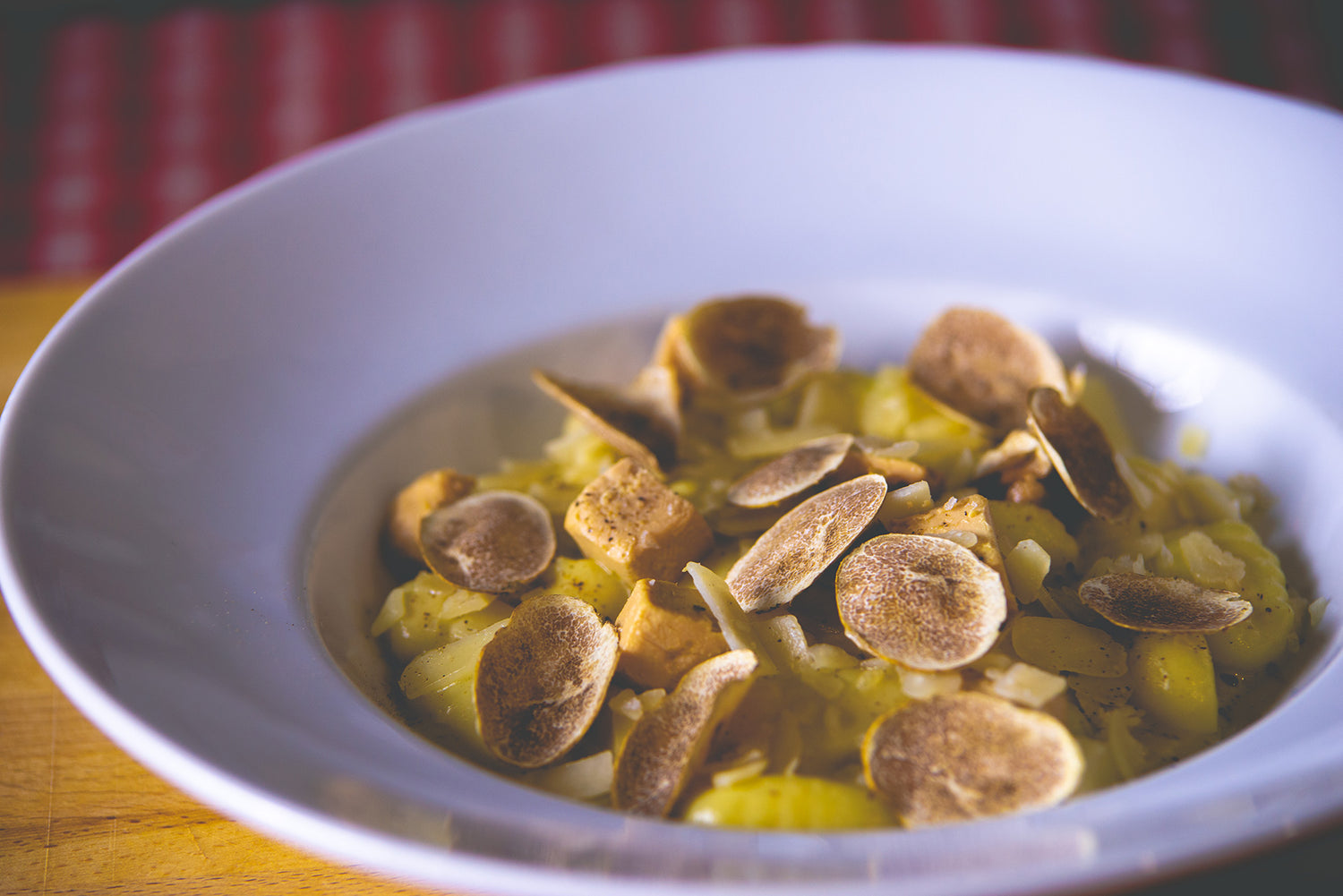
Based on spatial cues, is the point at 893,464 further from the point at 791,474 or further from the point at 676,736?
the point at 676,736

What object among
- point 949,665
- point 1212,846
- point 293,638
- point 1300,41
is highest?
point 1300,41

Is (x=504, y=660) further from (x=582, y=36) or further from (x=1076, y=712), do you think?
(x=582, y=36)

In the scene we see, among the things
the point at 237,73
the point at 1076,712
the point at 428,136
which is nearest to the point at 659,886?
the point at 1076,712

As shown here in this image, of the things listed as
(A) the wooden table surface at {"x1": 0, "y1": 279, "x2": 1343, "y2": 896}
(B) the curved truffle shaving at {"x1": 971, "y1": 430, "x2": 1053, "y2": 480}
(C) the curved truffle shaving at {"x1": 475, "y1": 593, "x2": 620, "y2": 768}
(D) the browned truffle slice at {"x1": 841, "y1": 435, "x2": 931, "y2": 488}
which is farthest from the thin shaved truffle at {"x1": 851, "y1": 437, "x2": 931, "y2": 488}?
(A) the wooden table surface at {"x1": 0, "y1": 279, "x2": 1343, "y2": 896}

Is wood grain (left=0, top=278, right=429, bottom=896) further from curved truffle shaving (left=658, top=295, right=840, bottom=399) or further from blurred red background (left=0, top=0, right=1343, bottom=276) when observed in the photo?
blurred red background (left=0, top=0, right=1343, bottom=276)

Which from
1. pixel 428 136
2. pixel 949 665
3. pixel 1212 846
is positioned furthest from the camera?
pixel 428 136

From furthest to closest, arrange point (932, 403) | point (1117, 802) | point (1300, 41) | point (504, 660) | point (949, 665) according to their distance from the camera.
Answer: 1. point (1300, 41)
2. point (932, 403)
3. point (504, 660)
4. point (949, 665)
5. point (1117, 802)

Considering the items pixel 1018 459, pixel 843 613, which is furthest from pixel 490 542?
pixel 1018 459
